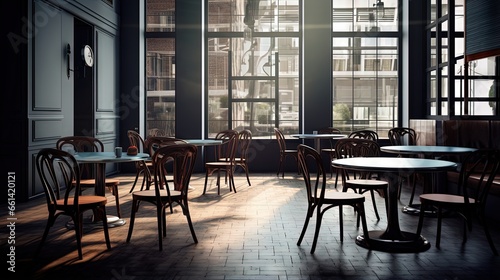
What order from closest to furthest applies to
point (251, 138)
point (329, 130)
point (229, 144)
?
point (229, 144), point (251, 138), point (329, 130)

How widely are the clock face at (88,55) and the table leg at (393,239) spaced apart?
527 cm

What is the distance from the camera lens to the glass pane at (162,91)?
9.72 metres

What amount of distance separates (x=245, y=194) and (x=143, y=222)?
2088 millimetres

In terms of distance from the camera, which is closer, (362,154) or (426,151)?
(426,151)

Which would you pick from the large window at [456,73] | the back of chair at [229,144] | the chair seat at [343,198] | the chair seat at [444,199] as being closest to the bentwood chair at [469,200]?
the chair seat at [444,199]

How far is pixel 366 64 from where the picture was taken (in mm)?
9656

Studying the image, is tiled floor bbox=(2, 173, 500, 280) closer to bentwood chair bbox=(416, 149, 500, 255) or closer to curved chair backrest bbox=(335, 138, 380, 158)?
bentwood chair bbox=(416, 149, 500, 255)

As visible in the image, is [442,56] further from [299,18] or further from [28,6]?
[28,6]

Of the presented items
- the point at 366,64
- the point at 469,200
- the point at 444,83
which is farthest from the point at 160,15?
the point at 469,200

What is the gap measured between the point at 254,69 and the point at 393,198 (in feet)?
20.1

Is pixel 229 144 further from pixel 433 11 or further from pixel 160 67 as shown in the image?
pixel 433 11

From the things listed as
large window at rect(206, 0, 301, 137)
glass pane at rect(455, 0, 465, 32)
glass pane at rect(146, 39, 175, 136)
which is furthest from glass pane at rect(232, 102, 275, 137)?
glass pane at rect(455, 0, 465, 32)

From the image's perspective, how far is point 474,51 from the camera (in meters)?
6.68

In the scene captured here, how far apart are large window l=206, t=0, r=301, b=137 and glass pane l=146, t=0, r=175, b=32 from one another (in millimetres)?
723
